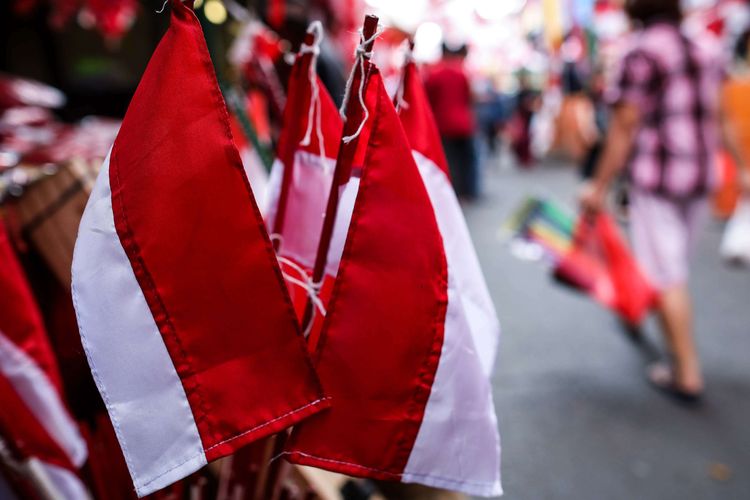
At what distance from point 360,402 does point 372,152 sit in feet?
0.99

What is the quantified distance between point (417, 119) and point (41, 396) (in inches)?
30.9

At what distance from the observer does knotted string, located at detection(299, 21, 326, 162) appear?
863 millimetres

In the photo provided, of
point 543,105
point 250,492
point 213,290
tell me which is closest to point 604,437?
point 250,492

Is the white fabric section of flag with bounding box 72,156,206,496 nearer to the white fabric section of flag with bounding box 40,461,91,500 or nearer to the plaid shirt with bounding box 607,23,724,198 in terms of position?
the white fabric section of flag with bounding box 40,461,91,500

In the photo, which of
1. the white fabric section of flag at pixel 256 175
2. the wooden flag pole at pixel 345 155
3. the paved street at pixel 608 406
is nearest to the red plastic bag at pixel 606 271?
the paved street at pixel 608 406

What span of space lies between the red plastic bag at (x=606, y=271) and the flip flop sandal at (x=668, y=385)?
0.29 meters

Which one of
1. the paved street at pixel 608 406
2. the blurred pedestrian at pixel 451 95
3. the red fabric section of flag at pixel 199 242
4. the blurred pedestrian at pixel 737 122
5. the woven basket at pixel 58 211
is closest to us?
the red fabric section of flag at pixel 199 242

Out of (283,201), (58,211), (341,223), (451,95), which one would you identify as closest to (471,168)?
(451,95)

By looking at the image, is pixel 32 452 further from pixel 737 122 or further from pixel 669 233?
pixel 737 122

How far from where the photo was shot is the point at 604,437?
2.28 meters

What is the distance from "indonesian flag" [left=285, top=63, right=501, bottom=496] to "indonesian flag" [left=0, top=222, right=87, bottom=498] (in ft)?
1.81

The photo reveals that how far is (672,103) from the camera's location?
91.6 inches

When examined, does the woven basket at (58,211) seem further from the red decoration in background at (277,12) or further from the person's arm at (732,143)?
the person's arm at (732,143)

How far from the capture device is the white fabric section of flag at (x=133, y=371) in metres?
0.65
